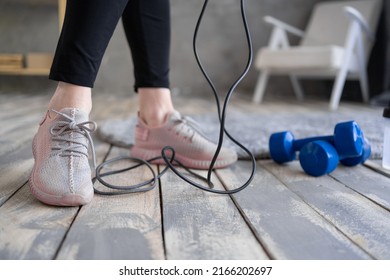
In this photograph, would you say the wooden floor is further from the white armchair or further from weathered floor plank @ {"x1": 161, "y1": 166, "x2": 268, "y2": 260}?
the white armchair

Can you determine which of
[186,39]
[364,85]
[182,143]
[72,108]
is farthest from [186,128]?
[186,39]

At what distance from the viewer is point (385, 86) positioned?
2.53m

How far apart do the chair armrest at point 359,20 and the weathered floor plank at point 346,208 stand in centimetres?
158

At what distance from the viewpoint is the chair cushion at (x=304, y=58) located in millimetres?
2230

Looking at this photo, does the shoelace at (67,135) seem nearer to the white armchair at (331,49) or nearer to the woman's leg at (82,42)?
the woman's leg at (82,42)

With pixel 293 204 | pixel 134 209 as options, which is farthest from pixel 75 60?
pixel 293 204

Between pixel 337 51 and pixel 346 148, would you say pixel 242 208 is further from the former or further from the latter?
pixel 337 51

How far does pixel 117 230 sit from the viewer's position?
549 mm

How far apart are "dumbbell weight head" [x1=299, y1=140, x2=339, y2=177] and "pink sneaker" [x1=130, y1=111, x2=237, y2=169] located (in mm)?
146

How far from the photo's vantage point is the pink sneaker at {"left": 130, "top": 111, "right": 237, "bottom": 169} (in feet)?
2.85

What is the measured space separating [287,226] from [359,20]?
2.00 m

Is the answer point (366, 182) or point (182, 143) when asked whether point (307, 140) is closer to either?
point (366, 182)

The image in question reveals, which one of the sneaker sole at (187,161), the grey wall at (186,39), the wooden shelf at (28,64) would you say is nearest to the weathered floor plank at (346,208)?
the sneaker sole at (187,161)
